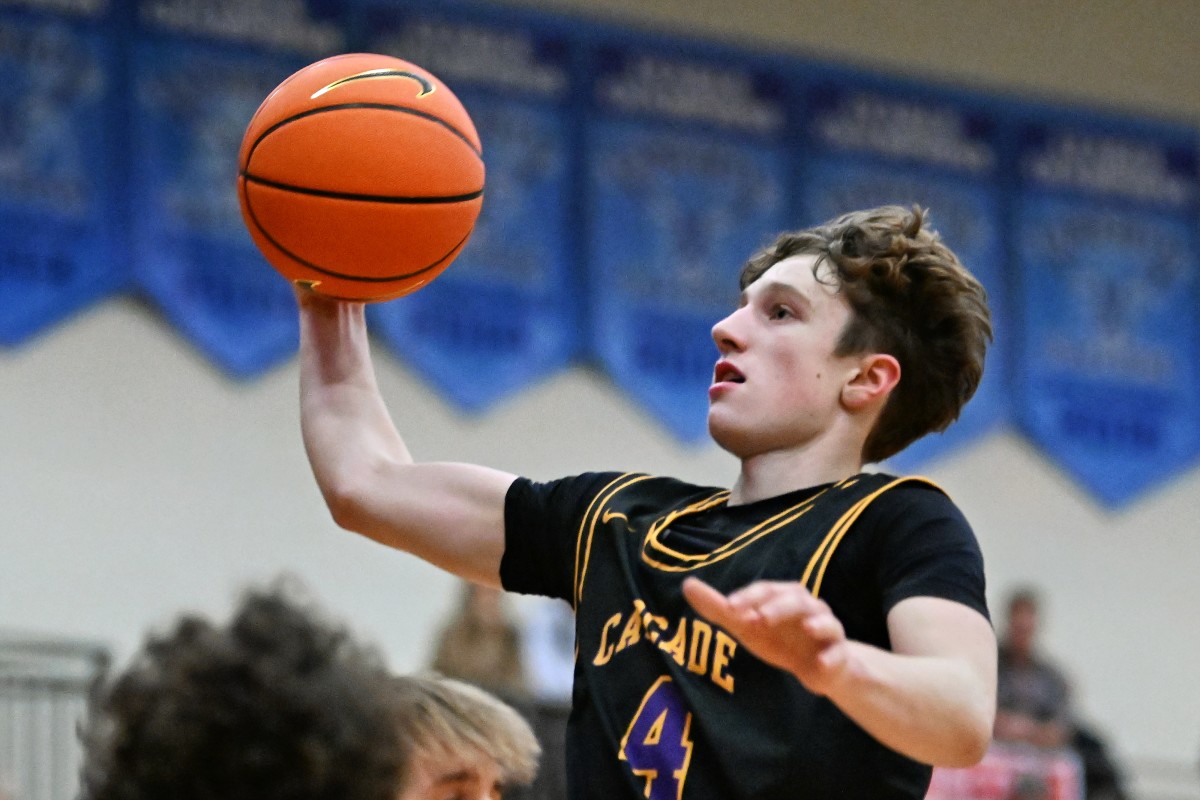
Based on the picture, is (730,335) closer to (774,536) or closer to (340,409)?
(774,536)

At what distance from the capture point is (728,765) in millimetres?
2727

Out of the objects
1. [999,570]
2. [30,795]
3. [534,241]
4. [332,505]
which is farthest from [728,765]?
[999,570]

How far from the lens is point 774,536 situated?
292cm

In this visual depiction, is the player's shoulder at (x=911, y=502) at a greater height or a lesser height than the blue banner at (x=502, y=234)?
lesser

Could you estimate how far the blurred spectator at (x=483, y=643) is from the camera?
28.7 feet

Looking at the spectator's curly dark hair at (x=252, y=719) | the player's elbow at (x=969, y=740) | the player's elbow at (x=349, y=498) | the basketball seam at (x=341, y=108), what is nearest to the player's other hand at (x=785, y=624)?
the player's elbow at (x=969, y=740)

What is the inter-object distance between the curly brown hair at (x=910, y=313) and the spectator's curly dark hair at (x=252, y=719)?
165 centimetres

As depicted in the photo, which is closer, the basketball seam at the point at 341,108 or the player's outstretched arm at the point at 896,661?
the player's outstretched arm at the point at 896,661

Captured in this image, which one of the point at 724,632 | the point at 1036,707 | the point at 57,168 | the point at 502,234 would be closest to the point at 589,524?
the point at 724,632

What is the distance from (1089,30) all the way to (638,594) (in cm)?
1017

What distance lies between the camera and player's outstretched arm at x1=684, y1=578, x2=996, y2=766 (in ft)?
7.45

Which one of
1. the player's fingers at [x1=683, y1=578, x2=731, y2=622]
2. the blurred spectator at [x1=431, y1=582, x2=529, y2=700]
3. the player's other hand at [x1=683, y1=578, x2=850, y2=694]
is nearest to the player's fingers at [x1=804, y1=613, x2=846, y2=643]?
the player's other hand at [x1=683, y1=578, x2=850, y2=694]

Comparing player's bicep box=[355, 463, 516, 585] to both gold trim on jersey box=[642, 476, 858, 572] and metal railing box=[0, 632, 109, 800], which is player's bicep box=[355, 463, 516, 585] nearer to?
gold trim on jersey box=[642, 476, 858, 572]

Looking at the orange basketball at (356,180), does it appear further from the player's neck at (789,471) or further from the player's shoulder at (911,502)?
the player's shoulder at (911,502)
